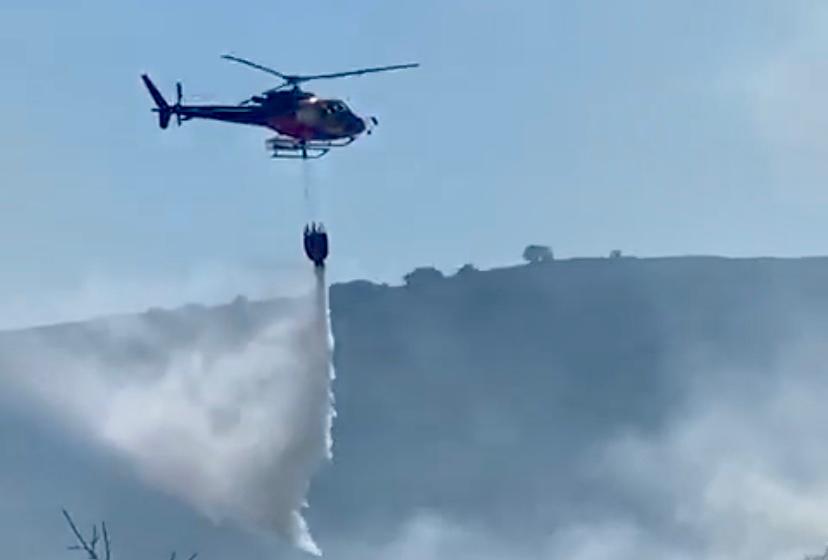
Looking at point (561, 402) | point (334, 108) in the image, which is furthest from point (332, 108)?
point (561, 402)

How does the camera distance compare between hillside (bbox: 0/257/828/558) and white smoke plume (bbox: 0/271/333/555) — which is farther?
hillside (bbox: 0/257/828/558)

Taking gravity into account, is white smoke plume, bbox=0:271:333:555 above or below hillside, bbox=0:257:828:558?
below

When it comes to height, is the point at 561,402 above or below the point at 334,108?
above

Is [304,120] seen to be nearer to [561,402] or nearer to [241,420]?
[241,420]

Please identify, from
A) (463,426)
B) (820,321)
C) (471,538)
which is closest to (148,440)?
(471,538)

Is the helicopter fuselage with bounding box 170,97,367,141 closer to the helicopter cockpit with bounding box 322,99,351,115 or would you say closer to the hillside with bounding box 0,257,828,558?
the helicopter cockpit with bounding box 322,99,351,115

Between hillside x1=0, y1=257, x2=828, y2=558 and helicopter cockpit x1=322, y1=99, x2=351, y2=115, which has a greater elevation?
hillside x1=0, y1=257, x2=828, y2=558

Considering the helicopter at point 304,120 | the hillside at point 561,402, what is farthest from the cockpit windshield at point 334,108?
the hillside at point 561,402

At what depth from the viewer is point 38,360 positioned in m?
157

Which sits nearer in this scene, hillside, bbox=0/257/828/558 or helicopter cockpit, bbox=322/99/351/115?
helicopter cockpit, bbox=322/99/351/115

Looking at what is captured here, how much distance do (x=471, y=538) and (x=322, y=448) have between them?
75.2 metres

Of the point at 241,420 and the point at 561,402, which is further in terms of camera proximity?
the point at 561,402

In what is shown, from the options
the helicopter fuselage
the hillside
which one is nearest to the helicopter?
the helicopter fuselage

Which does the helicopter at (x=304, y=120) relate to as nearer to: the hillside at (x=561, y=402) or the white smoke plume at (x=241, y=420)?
the white smoke plume at (x=241, y=420)
